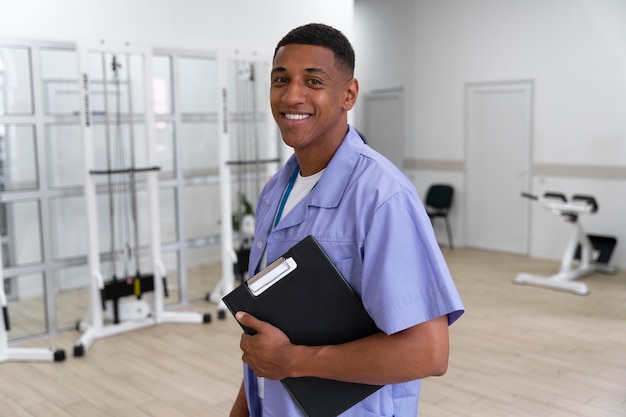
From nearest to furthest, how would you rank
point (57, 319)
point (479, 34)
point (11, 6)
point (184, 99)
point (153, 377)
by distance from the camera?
point (153, 377)
point (11, 6)
point (57, 319)
point (184, 99)
point (479, 34)

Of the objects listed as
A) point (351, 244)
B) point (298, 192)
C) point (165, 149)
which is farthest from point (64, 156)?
point (351, 244)

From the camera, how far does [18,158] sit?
455 centimetres

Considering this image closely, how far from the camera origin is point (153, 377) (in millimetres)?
3887

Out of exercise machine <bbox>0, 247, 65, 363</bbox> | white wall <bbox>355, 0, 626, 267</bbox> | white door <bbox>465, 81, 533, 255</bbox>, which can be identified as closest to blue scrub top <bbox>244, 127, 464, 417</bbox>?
exercise machine <bbox>0, 247, 65, 363</bbox>

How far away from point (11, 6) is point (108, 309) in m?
2.23

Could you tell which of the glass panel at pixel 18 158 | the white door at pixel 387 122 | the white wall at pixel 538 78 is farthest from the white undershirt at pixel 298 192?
the white door at pixel 387 122

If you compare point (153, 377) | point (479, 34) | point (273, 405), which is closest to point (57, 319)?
point (153, 377)

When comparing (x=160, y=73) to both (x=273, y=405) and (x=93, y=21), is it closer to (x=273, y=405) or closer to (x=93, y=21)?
(x=93, y=21)

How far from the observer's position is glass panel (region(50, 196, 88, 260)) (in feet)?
15.5

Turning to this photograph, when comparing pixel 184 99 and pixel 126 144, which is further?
pixel 184 99

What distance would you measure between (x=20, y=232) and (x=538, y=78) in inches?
211

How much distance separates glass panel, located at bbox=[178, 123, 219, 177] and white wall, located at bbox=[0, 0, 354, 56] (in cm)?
68

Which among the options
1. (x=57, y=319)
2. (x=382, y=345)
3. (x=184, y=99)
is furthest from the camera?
(x=184, y=99)

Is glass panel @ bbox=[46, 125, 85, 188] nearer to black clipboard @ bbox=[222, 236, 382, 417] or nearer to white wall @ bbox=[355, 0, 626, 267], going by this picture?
black clipboard @ bbox=[222, 236, 382, 417]
